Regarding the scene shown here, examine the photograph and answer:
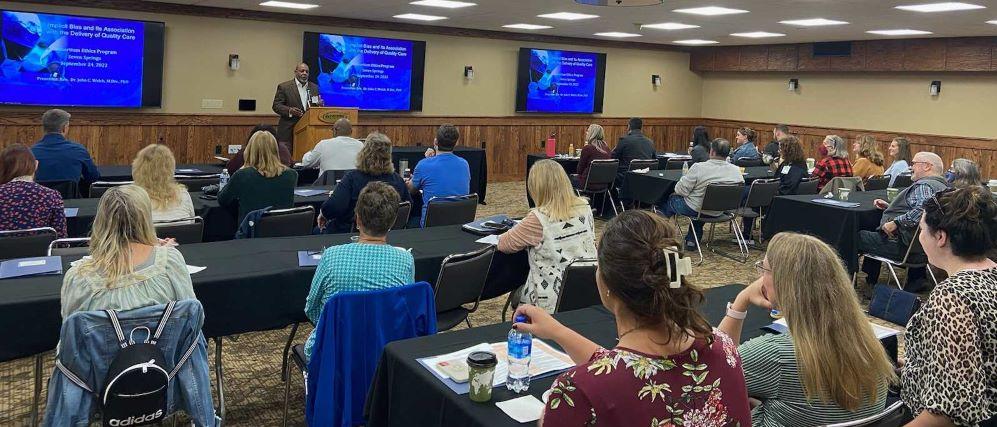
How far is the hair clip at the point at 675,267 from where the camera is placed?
177cm

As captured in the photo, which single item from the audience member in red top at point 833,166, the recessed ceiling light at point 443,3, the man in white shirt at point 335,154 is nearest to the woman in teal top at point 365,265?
the man in white shirt at point 335,154

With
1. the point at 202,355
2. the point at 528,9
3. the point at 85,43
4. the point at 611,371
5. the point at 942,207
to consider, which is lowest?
the point at 202,355

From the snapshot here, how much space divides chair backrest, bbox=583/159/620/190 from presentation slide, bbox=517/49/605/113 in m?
4.86

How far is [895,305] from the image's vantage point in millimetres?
3658

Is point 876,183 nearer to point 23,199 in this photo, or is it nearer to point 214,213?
point 214,213

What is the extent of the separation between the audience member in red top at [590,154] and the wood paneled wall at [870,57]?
5844 millimetres

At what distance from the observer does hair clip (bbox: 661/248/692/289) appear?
5.80ft

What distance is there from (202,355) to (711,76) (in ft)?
50.2

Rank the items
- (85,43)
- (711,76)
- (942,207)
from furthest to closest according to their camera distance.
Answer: (711,76) < (85,43) < (942,207)

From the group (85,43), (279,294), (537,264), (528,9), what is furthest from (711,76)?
(279,294)

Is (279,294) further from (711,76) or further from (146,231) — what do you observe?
(711,76)

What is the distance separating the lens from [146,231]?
300 centimetres

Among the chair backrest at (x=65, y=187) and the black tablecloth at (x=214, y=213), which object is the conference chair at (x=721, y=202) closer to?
the black tablecloth at (x=214, y=213)

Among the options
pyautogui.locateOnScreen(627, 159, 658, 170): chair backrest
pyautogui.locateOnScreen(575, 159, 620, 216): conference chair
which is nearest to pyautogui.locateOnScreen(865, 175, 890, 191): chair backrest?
pyautogui.locateOnScreen(627, 159, 658, 170): chair backrest
